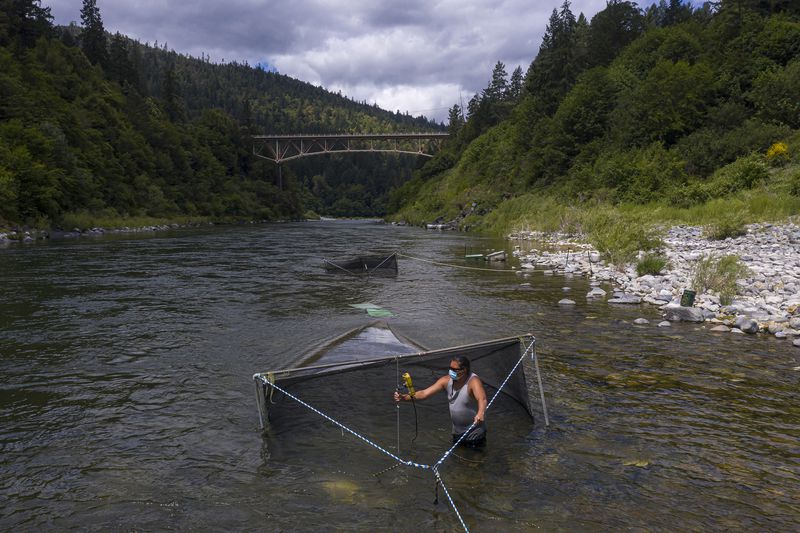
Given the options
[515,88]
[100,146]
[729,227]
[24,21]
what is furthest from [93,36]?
[729,227]

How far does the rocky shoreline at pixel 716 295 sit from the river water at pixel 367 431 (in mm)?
716

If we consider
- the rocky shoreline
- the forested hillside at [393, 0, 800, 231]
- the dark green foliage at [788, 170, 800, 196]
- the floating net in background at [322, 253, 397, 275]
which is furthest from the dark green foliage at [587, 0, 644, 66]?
the floating net in background at [322, 253, 397, 275]

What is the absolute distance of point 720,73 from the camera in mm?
42500

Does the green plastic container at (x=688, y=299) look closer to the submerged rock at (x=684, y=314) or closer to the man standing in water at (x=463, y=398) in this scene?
the submerged rock at (x=684, y=314)

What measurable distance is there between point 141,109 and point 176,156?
951 cm

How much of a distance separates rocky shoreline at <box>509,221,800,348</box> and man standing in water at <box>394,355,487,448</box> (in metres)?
7.65

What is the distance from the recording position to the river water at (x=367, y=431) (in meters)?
5.15

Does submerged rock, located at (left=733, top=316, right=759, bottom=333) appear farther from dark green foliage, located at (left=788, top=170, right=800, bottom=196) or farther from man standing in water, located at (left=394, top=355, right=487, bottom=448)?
dark green foliage, located at (left=788, top=170, right=800, bottom=196)

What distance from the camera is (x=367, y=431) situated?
6.93 metres

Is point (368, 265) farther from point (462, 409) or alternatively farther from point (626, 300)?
point (462, 409)

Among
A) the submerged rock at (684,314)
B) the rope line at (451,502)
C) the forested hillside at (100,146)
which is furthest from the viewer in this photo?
the forested hillside at (100,146)

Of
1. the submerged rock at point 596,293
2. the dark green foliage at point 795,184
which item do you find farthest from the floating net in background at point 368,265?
the dark green foliage at point 795,184

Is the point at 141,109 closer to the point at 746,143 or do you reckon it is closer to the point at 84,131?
the point at 84,131

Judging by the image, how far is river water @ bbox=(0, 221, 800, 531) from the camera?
16.9 ft
